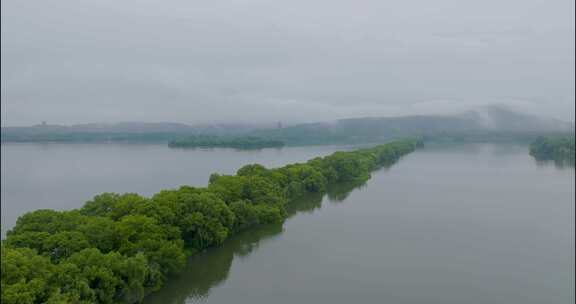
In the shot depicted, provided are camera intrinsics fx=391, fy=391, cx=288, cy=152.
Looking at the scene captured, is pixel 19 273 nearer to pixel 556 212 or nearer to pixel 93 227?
pixel 93 227

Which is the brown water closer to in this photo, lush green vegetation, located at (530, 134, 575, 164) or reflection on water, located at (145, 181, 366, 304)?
reflection on water, located at (145, 181, 366, 304)

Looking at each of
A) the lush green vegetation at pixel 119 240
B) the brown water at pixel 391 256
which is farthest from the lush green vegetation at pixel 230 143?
the lush green vegetation at pixel 119 240

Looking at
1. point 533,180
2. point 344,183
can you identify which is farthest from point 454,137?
point 344,183

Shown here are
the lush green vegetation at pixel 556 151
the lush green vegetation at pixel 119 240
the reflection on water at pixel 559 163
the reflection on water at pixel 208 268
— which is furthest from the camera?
the lush green vegetation at pixel 556 151

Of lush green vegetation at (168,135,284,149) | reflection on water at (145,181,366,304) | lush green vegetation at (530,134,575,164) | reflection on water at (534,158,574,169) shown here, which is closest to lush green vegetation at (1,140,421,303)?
reflection on water at (145,181,366,304)

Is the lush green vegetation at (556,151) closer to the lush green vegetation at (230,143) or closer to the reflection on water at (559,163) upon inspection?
the reflection on water at (559,163)
